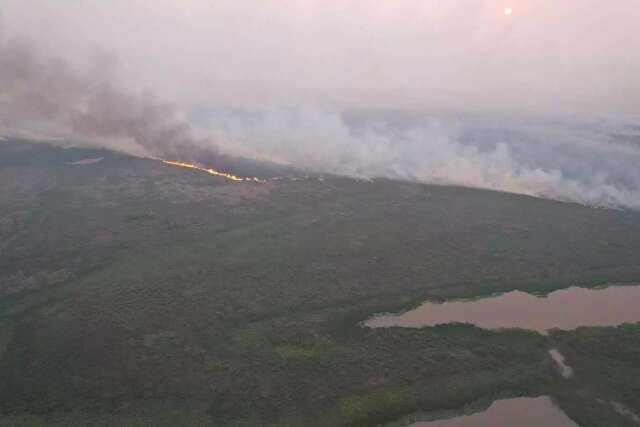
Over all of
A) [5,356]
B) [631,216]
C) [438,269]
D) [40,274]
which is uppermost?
[631,216]

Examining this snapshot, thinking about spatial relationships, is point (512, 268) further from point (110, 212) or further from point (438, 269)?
point (110, 212)

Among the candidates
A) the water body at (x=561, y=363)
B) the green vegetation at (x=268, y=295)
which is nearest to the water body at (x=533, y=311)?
the green vegetation at (x=268, y=295)

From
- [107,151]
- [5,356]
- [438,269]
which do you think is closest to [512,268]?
[438,269]

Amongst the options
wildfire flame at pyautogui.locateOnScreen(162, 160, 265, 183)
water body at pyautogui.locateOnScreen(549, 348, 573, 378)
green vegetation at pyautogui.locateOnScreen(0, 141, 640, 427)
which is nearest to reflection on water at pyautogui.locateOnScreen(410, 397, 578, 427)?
green vegetation at pyautogui.locateOnScreen(0, 141, 640, 427)

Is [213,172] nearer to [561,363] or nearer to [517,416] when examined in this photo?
[561,363]

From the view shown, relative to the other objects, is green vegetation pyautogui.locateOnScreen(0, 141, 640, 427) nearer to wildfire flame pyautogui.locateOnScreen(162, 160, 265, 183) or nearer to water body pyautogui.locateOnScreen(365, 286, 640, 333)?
water body pyautogui.locateOnScreen(365, 286, 640, 333)

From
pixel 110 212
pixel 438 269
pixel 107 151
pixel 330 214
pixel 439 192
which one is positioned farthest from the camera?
pixel 107 151

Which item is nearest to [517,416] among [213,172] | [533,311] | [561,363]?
[561,363]
